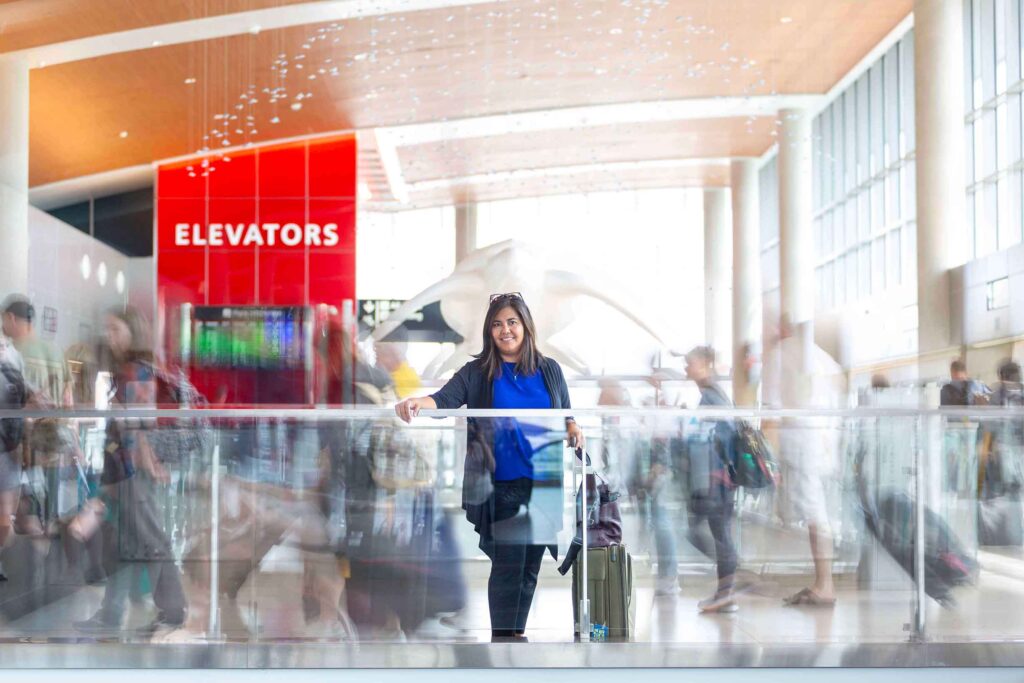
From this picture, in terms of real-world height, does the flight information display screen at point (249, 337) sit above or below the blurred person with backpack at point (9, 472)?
above

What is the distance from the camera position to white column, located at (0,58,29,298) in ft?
26.1

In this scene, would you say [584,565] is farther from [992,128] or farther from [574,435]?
[992,128]

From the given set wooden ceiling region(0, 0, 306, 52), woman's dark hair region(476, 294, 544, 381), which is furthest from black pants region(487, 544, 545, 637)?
wooden ceiling region(0, 0, 306, 52)

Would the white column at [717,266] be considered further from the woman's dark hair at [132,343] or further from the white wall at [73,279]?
the white wall at [73,279]

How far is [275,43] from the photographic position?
848 cm

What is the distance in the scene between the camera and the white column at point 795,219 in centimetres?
849

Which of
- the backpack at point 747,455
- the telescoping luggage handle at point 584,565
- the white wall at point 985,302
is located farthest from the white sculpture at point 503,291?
the telescoping luggage handle at point 584,565

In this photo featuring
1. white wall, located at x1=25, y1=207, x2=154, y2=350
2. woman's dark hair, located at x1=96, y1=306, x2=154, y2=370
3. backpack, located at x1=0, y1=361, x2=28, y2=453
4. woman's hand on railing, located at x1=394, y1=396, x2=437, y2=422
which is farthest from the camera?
white wall, located at x1=25, y1=207, x2=154, y2=350

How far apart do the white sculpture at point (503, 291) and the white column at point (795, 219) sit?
1.10 meters

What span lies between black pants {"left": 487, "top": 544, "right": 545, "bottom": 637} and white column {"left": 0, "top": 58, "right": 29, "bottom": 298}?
5009 mm

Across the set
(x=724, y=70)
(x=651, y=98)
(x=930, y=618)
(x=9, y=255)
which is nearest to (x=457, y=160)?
(x=651, y=98)

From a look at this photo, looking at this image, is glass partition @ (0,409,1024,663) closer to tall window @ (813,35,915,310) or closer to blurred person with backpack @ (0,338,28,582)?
blurred person with backpack @ (0,338,28,582)

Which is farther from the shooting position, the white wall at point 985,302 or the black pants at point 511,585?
the white wall at point 985,302

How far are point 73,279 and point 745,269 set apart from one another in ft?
16.0
